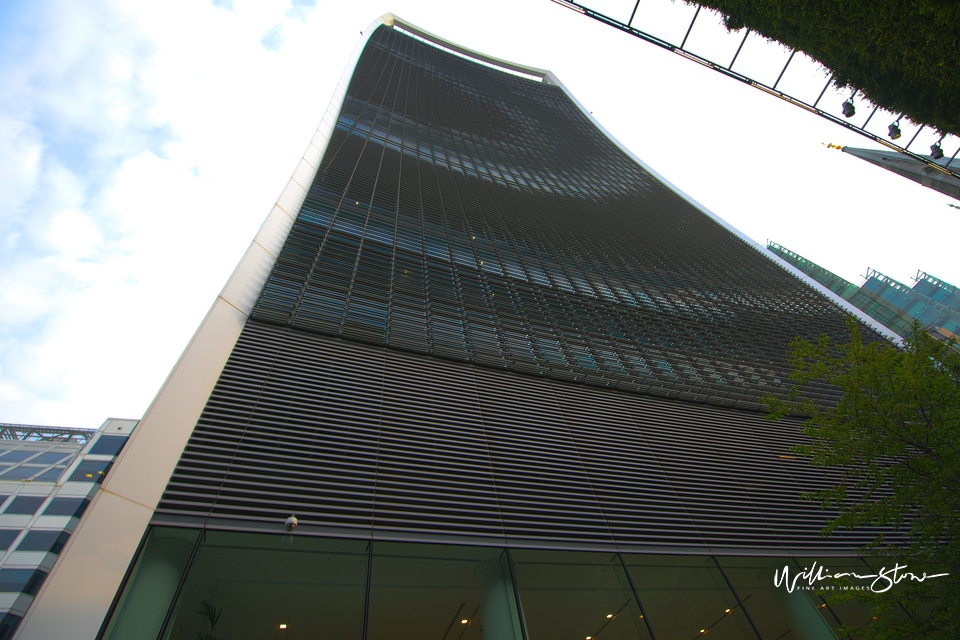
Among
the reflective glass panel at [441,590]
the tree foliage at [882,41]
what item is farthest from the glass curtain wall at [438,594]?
the tree foliage at [882,41]

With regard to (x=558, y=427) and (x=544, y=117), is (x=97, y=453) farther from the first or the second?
(x=544, y=117)

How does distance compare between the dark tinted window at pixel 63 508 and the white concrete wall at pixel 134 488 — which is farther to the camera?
the dark tinted window at pixel 63 508

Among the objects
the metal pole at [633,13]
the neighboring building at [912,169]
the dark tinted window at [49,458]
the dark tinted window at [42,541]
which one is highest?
the neighboring building at [912,169]

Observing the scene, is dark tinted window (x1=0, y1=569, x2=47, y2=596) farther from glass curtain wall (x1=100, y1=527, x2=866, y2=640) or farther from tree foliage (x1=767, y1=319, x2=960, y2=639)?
tree foliage (x1=767, y1=319, x2=960, y2=639)

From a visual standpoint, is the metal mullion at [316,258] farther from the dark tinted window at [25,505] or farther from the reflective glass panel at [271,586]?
the dark tinted window at [25,505]

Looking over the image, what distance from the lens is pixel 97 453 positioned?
51.3 ft

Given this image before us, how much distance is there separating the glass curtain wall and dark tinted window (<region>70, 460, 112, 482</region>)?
1456 centimetres

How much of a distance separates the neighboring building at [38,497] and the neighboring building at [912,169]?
25.5 meters

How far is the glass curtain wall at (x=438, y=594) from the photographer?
4.48 m

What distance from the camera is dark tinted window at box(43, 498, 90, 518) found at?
14070 millimetres

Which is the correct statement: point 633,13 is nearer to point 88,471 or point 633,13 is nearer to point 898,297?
Result: point 88,471

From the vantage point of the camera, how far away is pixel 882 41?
6551mm

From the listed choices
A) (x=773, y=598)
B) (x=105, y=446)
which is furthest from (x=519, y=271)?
(x=105, y=446)

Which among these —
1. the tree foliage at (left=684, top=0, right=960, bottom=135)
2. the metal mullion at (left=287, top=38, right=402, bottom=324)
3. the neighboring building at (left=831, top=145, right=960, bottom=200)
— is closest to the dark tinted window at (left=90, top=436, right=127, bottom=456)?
the metal mullion at (left=287, top=38, right=402, bottom=324)
